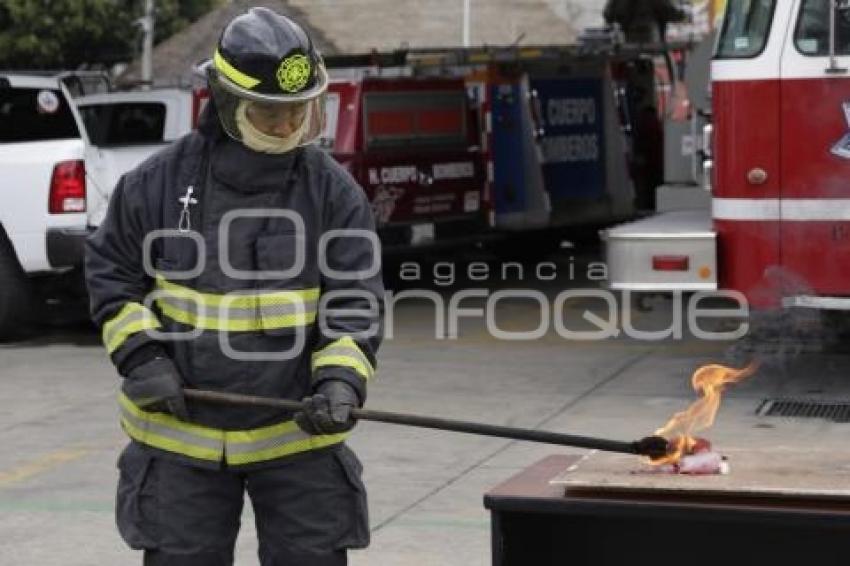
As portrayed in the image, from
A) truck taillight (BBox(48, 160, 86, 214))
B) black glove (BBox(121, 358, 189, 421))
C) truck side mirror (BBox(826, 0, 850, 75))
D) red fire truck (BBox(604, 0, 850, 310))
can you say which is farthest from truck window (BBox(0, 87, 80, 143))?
black glove (BBox(121, 358, 189, 421))

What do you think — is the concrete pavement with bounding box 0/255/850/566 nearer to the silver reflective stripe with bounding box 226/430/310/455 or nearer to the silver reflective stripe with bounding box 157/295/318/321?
the silver reflective stripe with bounding box 226/430/310/455

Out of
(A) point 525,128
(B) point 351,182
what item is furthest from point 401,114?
(B) point 351,182

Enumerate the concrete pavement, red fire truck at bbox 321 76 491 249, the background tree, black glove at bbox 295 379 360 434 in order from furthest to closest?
the background tree → red fire truck at bbox 321 76 491 249 → the concrete pavement → black glove at bbox 295 379 360 434

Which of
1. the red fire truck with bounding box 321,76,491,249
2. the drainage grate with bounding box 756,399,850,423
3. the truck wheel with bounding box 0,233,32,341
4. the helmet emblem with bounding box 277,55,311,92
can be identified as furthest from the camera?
the red fire truck with bounding box 321,76,491,249

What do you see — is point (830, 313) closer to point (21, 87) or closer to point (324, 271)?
point (21, 87)

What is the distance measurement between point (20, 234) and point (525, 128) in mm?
5218

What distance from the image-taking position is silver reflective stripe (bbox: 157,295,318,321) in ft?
13.1

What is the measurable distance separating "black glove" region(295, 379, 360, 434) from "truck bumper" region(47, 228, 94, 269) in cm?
776

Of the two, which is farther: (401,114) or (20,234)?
(401,114)

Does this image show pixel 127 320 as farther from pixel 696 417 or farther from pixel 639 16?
pixel 639 16

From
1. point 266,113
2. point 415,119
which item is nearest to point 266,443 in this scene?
point 266,113

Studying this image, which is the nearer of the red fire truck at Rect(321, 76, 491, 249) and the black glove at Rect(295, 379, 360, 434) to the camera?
the black glove at Rect(295, 379, 360, 434)

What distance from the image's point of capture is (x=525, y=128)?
15328mm

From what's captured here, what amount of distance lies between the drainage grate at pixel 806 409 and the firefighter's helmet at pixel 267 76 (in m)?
5.30
